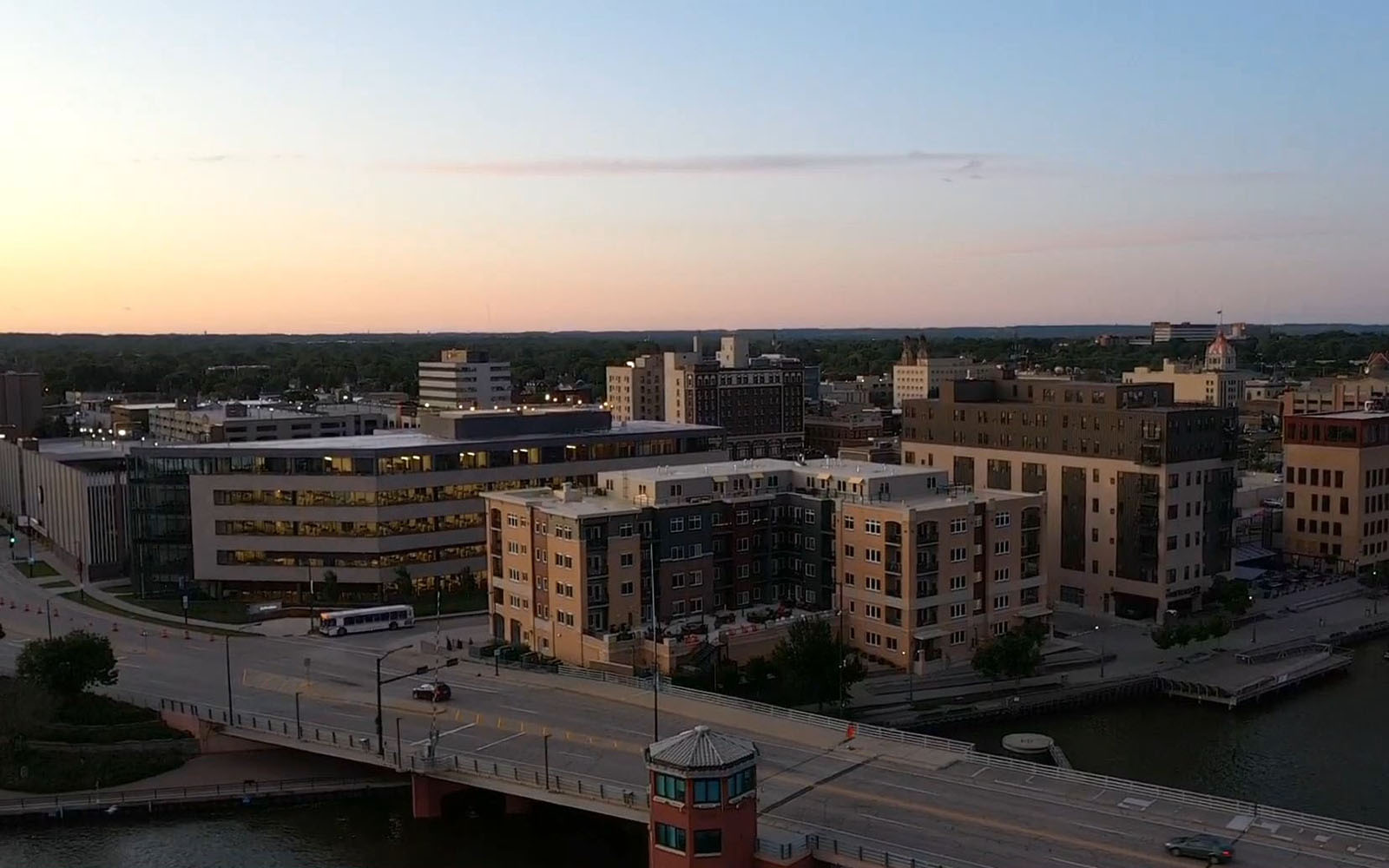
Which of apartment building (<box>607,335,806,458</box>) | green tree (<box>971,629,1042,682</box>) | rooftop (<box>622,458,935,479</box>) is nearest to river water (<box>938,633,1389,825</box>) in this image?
green tree (<box>971,629,1042,682</box>)

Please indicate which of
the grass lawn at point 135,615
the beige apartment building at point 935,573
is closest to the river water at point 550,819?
the beige apartment building at point 935,573

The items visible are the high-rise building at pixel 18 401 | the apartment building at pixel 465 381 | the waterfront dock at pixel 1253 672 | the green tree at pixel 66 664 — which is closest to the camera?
the green tree at pixel 66 664

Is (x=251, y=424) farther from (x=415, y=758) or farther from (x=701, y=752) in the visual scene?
(x=701, y=752)

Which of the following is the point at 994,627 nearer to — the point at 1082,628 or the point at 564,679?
the point at 1082,628

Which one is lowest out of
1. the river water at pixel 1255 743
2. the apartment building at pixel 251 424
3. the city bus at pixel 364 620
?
the river water at pixel 1255 743

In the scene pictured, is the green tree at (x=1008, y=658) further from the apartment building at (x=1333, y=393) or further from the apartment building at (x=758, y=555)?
the apartment building at (x=1333, y=393)

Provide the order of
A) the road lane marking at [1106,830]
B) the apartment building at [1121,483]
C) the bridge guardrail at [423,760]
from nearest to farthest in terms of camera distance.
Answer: the road lane marking at [1106,830] < the bridge guardrail at [423,760] < the apartment building at [1121,483]
